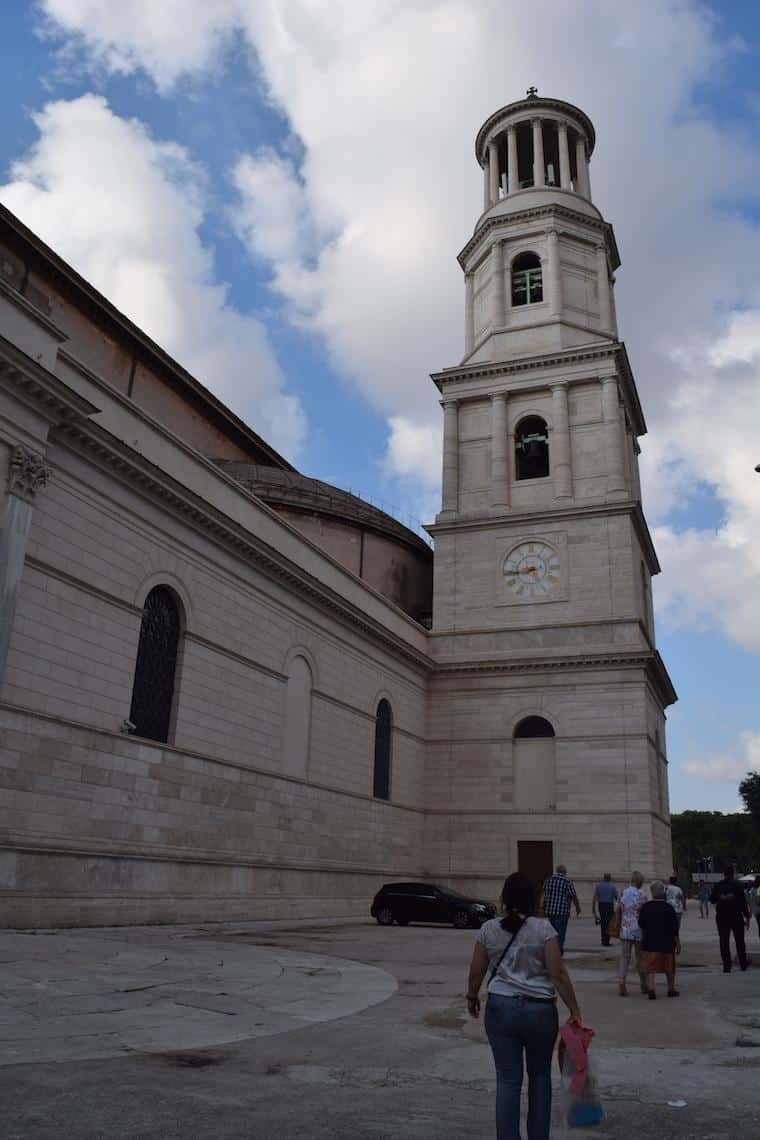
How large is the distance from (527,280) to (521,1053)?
128 feet

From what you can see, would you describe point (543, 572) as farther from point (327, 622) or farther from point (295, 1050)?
point (295, 1050)

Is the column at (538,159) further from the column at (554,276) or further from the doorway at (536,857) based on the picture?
the doorway at (536,857)

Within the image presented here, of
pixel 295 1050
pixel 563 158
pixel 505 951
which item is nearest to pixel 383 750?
pixel 295 1050

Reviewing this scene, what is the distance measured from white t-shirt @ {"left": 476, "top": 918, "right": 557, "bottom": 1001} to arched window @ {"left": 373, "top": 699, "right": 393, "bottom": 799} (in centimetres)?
2609

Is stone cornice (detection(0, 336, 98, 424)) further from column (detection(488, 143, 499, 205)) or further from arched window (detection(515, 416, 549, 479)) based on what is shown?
column (detection(488, 143, 499, 205))

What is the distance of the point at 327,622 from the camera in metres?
28.3

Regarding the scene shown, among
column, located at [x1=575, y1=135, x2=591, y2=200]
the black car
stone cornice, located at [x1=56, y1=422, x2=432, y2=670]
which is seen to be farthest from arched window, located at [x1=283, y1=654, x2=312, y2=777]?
column, located at [x1=575, y1=135, x2=591, y2=200]

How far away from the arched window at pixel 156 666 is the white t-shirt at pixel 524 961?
15.5 m

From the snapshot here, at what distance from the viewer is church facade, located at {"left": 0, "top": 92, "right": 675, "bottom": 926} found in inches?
693

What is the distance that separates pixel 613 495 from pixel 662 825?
12.3 metres

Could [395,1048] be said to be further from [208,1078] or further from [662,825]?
[662,825]

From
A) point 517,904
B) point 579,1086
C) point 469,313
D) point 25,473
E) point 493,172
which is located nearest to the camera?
point 579,1086

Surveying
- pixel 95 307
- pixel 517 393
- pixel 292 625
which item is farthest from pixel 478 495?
pixel 95 307

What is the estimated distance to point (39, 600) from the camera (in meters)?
17.3
